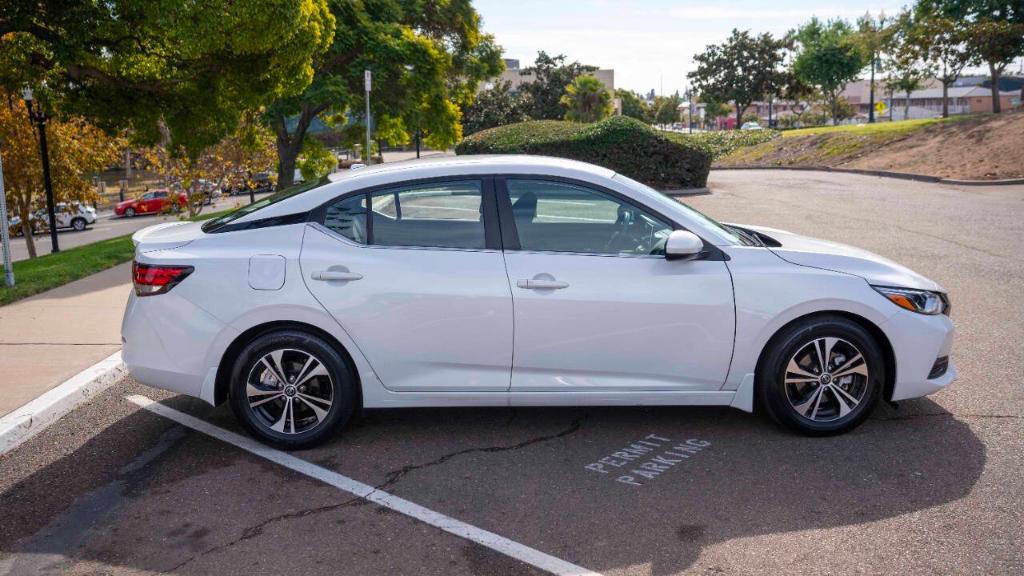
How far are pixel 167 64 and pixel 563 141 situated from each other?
14.8 metres

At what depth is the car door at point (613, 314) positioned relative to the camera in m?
5.02

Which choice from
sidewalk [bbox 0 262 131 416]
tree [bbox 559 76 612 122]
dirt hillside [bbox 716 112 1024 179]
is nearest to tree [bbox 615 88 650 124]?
tree [bbox 559 76 612 122]

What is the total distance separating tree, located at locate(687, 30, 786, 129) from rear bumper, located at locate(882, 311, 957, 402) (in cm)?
7154

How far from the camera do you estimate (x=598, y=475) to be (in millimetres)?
4762

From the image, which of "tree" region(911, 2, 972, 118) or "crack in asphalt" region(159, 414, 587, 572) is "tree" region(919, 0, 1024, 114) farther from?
"crack in asphalt" region(159, 414, 587, 572)

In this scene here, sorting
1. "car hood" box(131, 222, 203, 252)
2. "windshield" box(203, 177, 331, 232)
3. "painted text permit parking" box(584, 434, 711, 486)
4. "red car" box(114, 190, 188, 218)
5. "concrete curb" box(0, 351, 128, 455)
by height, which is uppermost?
"windshield" box(203, 177, 331, 232)

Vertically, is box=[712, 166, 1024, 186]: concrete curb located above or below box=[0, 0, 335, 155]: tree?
below

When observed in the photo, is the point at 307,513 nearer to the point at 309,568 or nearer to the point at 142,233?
the point at 309,568

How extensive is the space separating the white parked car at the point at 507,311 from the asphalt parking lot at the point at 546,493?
0.31 metres

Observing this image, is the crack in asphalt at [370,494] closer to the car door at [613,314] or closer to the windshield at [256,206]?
the car door at [613,314]

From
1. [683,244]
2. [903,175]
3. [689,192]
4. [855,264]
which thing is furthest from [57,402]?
[903,175]

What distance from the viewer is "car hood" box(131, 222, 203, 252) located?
5.25 meters

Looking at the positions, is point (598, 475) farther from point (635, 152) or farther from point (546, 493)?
point (635, 152)

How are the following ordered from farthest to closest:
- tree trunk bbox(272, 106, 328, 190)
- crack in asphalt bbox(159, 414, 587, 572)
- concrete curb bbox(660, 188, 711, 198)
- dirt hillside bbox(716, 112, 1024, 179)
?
tree trunk bbox(272, 106, 328, 190) → dirt hillside bbox(716, 112, 1024, 179) → concrete curb bbox(660, 188, 711, 198) → crack in asphalt bbox(159, 414, 587, 572)
